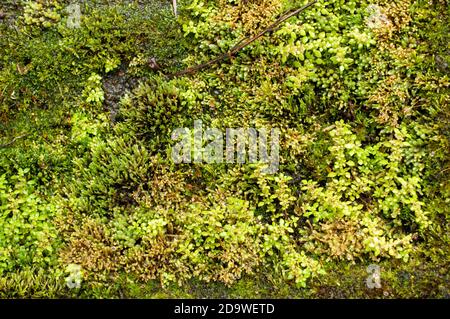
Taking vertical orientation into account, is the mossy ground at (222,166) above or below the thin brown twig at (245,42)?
below

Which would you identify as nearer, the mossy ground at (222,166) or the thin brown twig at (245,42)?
the mossy ground at (222,166)

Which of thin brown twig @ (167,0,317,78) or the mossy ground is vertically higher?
thin brown twig @ (167,0,317,78)

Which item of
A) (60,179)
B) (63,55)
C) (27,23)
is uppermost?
(27,23)

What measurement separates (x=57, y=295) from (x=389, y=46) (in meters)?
4.56

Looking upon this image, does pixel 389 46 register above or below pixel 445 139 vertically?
above

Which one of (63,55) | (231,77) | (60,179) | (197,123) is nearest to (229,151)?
(197,123)

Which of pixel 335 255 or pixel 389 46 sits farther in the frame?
pixel 389 46

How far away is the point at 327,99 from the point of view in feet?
16.8

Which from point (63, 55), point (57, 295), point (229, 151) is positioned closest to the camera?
point (57, 295)

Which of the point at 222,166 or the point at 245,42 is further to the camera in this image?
the point at 245,42

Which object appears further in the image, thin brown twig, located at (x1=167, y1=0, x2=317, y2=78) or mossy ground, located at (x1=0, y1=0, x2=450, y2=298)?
thin brown twig, located at (x1=167, y1=0, x2=317, y2=78)

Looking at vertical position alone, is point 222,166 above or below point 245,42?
below

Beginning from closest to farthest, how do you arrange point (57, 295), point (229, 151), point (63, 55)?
point (57, 295) < point (229, 151) < point (63, 55)

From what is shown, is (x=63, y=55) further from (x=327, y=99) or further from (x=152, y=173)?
(x=327, y=99)
